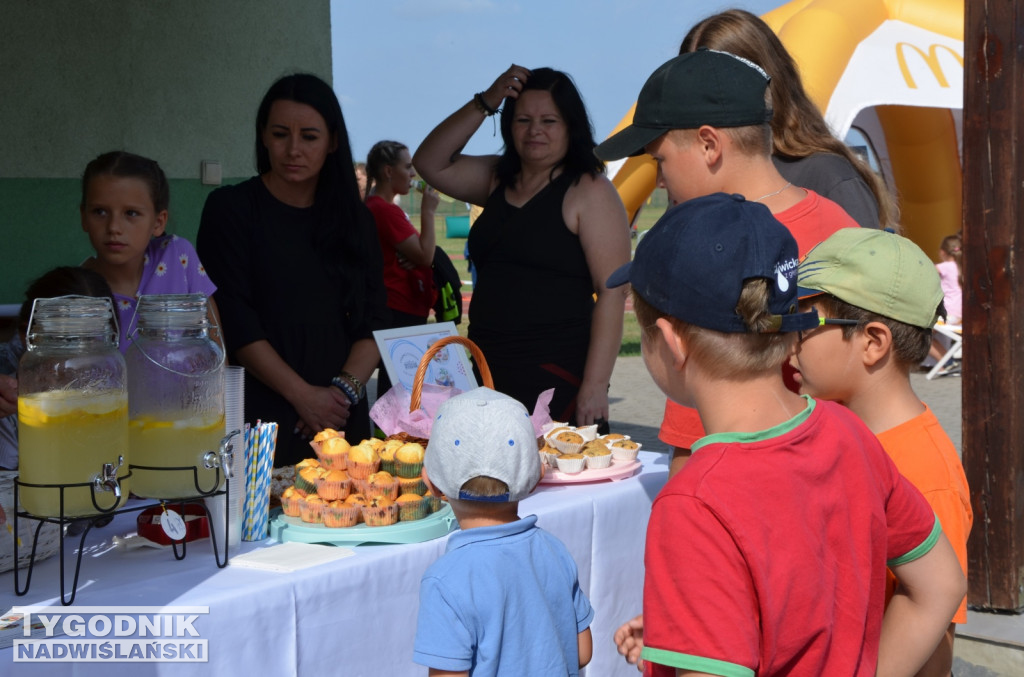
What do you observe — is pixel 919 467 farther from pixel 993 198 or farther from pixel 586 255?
pixel 993 198

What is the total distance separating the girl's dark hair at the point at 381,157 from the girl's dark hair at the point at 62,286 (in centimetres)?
380

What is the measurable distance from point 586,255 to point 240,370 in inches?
58.5

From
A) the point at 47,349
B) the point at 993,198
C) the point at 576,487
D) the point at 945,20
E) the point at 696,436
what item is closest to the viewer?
the point at 47,349

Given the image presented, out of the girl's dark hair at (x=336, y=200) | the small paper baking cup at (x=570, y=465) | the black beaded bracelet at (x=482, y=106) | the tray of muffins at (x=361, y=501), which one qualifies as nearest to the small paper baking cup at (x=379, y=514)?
the tray of muffins at (x=361, y=501)

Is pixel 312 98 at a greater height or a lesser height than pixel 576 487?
greater

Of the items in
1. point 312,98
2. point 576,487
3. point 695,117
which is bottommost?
point 576,487

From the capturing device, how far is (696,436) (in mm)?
1945

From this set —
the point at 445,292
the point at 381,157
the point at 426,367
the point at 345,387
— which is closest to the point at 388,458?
the point at 426,367

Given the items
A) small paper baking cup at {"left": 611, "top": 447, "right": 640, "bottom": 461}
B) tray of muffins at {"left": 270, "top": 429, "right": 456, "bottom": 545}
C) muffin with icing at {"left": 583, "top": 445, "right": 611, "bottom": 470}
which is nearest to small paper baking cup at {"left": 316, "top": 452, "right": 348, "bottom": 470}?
tray of muffins at {"left": 270, "top": 429, "right": 456, "bottom": 545}

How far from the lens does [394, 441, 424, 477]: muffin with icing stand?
2.21 m

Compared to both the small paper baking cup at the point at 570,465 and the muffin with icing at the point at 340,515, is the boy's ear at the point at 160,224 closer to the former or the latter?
the muffin with icing at the point at 340,515

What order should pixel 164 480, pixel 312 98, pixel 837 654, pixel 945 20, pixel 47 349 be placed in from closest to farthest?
pixel 837 654, pixel 47 349, pixel 164 480, pixel 312 98, pixel 945 20

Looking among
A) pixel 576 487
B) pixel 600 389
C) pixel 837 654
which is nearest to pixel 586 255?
pixel 600 389

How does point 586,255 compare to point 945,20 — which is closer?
point 586,255
